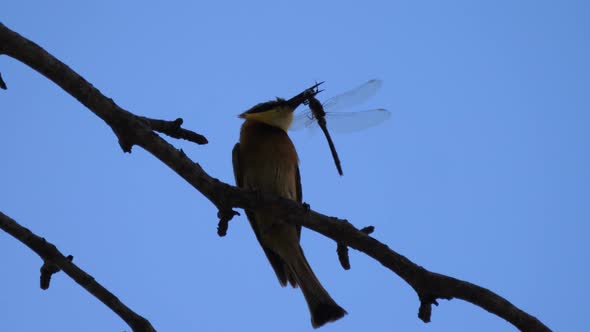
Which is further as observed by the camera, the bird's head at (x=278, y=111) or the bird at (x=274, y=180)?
the bird's head at (x=278, y=111)

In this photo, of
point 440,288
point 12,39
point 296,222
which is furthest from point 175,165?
point 440,288

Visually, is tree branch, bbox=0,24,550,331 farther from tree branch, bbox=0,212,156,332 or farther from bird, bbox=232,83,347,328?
bird, bbox=232,83,347,328

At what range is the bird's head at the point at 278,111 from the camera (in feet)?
19.7

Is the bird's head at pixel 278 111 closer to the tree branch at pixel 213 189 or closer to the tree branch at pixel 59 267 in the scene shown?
Result: the tree branch at pixel 213 189

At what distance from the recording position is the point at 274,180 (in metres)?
5.37

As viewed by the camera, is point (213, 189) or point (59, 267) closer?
point (59, 267)

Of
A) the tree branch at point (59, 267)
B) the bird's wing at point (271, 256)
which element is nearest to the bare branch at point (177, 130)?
the tree branch at point (59, 267)

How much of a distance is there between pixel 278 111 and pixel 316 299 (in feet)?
7.09

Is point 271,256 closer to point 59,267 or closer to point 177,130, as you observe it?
point 177,130

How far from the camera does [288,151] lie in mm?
5621

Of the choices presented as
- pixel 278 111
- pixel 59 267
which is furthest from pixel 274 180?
pixel 59 267

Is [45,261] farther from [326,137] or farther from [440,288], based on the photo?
[326,137]

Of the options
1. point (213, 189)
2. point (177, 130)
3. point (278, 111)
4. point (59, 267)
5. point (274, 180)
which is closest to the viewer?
point (59, 267)

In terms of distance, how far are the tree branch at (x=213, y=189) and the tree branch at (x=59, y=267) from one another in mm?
632
